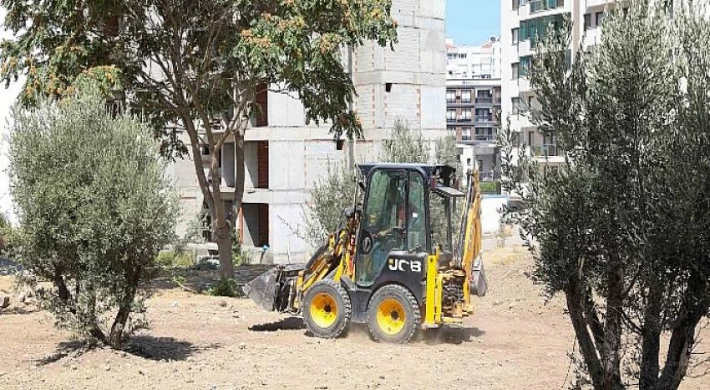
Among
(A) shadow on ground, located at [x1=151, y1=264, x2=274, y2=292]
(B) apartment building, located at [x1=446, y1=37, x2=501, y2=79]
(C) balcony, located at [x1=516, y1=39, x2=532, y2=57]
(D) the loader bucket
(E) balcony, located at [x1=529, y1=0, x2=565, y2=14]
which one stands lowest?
(A) shadow on ground, located at [x1=151, y1=264, x2=274, y2=292]

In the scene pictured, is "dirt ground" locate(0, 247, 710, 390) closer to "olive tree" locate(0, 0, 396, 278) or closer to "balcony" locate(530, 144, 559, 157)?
"balcony" locate(530, 144, 559, 157)

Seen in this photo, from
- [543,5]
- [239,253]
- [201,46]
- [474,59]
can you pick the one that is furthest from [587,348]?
[474,59]

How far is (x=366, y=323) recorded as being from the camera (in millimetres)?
15281

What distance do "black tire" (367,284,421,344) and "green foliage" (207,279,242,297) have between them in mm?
7496

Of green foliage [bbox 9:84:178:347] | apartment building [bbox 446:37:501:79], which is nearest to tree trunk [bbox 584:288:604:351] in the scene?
green foliage [bbox 9:84:178:347]

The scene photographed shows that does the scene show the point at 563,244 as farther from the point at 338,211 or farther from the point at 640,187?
the point at 338,211

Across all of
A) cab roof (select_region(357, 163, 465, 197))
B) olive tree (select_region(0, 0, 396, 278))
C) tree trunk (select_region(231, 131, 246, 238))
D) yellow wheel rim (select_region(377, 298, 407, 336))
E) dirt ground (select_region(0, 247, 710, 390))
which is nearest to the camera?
dirt ground (select_region(0, 247, 710, 390))

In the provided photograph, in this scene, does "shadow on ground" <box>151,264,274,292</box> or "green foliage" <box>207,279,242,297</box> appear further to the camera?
"shadow on ground" <box>151,264,274,292</box>

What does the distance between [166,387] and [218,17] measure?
11139 millimetres

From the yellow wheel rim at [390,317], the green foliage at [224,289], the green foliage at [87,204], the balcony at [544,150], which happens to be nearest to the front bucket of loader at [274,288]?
the yellow wheel rim at [390,317]

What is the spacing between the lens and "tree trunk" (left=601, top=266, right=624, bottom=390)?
7.63 meters

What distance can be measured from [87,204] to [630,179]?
697 centimetres

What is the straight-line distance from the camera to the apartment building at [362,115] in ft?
123

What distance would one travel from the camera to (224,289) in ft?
72.5
